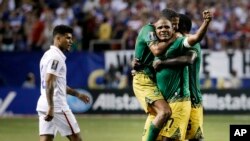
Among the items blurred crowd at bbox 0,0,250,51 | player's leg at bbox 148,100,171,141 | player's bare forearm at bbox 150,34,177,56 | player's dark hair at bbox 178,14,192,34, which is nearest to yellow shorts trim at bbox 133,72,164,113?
player's leg at bbox 148,100,171,141

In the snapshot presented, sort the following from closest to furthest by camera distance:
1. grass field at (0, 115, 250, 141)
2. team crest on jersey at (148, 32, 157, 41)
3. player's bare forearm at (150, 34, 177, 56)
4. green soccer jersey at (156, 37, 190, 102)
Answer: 1. player's bare forearm at (150, 34, 177, 56)
2. team crest on jersey at (148, 32, 157, 41)
3. green soccer jersey at (156, 37, 190, 102)
4. grass field at (0, 115, 250, 141)

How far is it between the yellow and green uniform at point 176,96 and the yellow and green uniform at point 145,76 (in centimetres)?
16

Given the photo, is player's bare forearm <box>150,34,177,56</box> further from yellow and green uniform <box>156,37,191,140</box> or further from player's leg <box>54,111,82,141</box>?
player's leg <box>54,111,82,141</box>

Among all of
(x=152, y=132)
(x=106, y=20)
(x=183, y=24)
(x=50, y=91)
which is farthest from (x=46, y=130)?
(x=106, y=20)

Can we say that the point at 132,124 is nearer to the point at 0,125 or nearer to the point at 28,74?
the point at 0,125

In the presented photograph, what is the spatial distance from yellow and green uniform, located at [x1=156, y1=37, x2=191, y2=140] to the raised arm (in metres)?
0.42

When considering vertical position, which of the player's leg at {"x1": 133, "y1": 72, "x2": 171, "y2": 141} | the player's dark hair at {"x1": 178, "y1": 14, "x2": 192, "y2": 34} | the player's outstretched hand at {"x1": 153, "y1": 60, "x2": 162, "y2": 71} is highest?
the player's dark hair at {"x1": 178, "y1": 14, "x2": 192, "y2": 34}

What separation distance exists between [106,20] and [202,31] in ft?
Answer: 53.1

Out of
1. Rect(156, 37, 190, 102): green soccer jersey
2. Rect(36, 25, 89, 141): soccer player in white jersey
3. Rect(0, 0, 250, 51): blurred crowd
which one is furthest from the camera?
Rect(0, 0, 250, 51): blurred crowd

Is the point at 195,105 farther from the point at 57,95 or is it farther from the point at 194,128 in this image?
the point at 57,95

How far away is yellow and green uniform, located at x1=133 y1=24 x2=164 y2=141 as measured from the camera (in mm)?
10422

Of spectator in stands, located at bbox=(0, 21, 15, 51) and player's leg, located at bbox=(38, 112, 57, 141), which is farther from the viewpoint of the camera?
spectator in stands, located at bbox=(0, 21, 15, 51)

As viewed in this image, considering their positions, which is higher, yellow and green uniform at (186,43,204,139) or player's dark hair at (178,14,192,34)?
player's dark hair at (178,14,192,34)

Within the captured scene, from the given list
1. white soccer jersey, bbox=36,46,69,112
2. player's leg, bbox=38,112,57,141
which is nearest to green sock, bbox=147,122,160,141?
white soccer jersey, bbox=36,46,69,112
